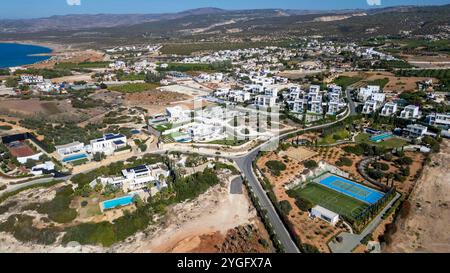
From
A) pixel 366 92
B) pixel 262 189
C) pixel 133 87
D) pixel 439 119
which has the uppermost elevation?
pixel 366 92

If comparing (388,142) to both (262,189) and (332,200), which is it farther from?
(262,189)

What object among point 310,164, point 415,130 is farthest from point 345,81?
point 310,164

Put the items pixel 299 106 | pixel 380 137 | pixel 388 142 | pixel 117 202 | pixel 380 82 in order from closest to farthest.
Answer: pixel 117 202 < pixel 388 142 < pixel 380 137 < pixel 299 106 < pixel 380 82

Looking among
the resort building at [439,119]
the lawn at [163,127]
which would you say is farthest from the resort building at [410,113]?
the lawn at [163,127]

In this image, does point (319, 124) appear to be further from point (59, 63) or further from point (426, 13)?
point (426, 13)

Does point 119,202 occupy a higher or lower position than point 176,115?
lower
